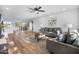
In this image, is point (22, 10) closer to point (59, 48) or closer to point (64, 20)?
point (64, 20)

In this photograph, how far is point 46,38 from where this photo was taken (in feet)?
10.3

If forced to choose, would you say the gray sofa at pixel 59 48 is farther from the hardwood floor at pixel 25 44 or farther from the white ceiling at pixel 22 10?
the white ceiling at pixel 22 10

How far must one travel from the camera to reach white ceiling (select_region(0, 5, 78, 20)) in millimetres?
3057

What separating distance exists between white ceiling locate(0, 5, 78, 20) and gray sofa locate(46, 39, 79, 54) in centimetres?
76

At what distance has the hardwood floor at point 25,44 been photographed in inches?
123

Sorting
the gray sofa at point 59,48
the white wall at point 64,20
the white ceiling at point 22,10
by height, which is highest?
the white ceiling at point 22,10

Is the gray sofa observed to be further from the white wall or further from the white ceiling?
the white ceiling

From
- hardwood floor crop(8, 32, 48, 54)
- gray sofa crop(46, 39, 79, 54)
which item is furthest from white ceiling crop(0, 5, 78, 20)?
gray sofa crop(46, 39, 79, 54)

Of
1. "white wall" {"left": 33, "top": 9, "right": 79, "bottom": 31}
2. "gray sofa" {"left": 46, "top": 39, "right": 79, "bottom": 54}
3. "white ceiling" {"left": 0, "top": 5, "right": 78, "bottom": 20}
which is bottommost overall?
"gray sofa" {"left": 46, "top": 39, "right": 79, "bottom": 54}

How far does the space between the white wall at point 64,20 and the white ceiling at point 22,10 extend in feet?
0.40

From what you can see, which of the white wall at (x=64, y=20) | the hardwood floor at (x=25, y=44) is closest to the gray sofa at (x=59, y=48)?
the hardwood floor at (x=25, y=44)

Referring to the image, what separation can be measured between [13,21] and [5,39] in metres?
0.49

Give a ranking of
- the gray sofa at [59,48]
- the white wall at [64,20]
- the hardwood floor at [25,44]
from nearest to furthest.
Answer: the gray sofa at [59,48] → the white wall at [64,20] → the hardwood floor at [25,44]
